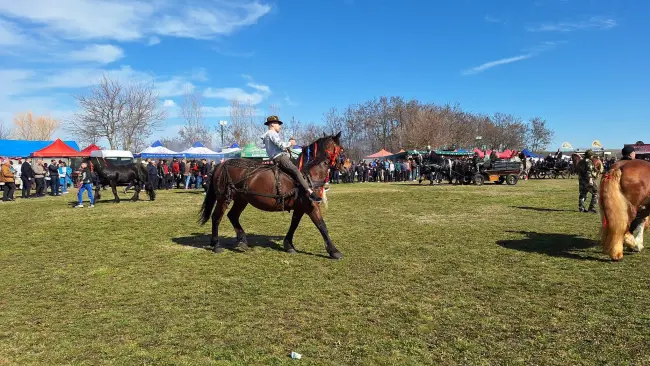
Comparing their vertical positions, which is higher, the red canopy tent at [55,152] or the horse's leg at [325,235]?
the red canopy tent at [55,152]

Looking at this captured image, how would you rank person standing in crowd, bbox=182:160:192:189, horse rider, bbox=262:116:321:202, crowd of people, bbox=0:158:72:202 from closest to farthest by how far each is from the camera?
horse rider, bbox=262:116:321:202, crowd of people, bbox=0:158:72:202, person standing in crowd, bbox=182:160:192:189

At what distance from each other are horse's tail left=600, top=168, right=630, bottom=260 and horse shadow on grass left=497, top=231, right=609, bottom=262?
0.31 metres

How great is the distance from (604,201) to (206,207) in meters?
7.48

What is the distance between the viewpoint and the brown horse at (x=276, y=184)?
7.81 m

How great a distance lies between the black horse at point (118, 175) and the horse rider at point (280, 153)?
12580mm

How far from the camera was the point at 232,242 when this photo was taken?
9195 mm

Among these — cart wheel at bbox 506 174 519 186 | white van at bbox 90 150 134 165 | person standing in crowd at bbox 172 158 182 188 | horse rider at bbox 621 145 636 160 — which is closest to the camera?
horse rider at bbox 621 145 636 160

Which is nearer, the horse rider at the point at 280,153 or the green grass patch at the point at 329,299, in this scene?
the green grass patch at the point at 329,299

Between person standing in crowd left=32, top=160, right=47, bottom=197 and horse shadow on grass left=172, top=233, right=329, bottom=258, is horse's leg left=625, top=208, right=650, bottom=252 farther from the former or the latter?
person standing in crowd left=32, top=160, right=47, bottom=197

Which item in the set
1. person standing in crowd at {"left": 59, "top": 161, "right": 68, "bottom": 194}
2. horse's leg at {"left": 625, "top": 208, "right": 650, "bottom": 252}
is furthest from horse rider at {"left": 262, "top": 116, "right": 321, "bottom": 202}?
person standing in crowd at {"left": 59, "top": 161, "right": 68, "bottom": 194}

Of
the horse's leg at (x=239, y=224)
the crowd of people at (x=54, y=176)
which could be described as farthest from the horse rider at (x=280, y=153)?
the crowd of people at (x=54, y=176)

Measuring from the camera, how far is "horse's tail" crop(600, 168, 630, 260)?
657 centimetres

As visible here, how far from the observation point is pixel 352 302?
5.15m

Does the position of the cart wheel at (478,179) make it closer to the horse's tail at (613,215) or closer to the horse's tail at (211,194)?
the horse's tail at (613,215)
